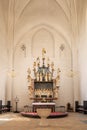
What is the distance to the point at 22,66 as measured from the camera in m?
24.0

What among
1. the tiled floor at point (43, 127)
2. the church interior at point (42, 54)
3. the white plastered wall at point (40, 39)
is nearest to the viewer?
the tiled floor at point (43, 127)

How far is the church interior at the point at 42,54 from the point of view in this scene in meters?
21.8

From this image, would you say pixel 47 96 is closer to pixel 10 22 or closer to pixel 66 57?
pixel 66 57

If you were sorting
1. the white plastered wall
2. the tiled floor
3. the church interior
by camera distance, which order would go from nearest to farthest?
the tiled floor → the church interior → the white plastered wall

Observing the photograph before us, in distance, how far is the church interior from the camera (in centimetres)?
2180

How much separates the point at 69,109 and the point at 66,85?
7.98 ft

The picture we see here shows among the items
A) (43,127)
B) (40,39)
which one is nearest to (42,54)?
(40,39)

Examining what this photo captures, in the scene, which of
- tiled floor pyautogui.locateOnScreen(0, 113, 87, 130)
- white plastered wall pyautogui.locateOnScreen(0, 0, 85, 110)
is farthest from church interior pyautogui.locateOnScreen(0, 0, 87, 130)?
tiled floor pyautogui.locateOnScreen(0, 113, 87, 130)

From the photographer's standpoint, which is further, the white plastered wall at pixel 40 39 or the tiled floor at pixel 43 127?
the white plastered wall at pixel 40 39

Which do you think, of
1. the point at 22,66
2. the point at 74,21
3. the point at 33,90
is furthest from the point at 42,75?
the point at 74,21

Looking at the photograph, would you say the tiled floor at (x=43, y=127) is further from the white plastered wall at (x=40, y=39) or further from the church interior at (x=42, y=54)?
the white plastered wall at (x=40, y=39)

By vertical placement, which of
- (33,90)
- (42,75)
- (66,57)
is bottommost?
(33,90)

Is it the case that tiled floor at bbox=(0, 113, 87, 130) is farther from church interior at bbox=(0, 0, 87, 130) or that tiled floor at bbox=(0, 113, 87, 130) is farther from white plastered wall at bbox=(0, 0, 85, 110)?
white plastered wall at bbox=(0, 0, 85, 110)

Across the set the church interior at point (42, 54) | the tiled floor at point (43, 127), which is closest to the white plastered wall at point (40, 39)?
the church interior at point (42, 54)
